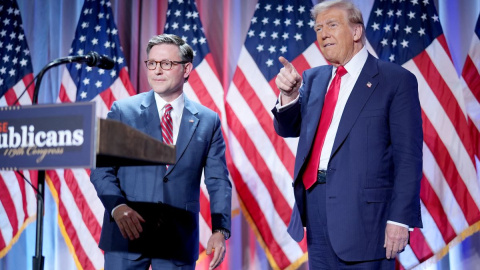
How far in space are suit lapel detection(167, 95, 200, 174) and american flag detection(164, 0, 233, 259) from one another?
1.28 m

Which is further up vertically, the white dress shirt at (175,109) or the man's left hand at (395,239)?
the white dress shirt at (175,109)

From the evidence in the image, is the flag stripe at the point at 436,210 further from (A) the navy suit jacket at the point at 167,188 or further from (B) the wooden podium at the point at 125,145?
(B) the wooden podium at the point at 125,145

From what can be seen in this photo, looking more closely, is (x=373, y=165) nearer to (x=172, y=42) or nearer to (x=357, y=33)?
(x=357, y=33)

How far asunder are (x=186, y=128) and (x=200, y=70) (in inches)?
59.1

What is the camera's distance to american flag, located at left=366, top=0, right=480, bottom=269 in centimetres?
324

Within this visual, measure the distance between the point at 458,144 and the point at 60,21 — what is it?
10.3 feet

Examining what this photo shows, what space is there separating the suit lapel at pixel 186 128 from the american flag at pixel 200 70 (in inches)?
50.4

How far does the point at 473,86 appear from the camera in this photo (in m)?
3.32

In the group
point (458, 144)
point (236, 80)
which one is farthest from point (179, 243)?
point (458, 144)

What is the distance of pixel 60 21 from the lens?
4.19 meters

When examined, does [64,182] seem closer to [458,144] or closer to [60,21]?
[60,21]

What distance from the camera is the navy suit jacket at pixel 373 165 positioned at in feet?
6.27

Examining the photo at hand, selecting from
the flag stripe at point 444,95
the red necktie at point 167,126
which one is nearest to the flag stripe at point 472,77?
the flag stripe at point 444,95

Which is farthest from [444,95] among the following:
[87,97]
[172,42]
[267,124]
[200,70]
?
[87,97]
